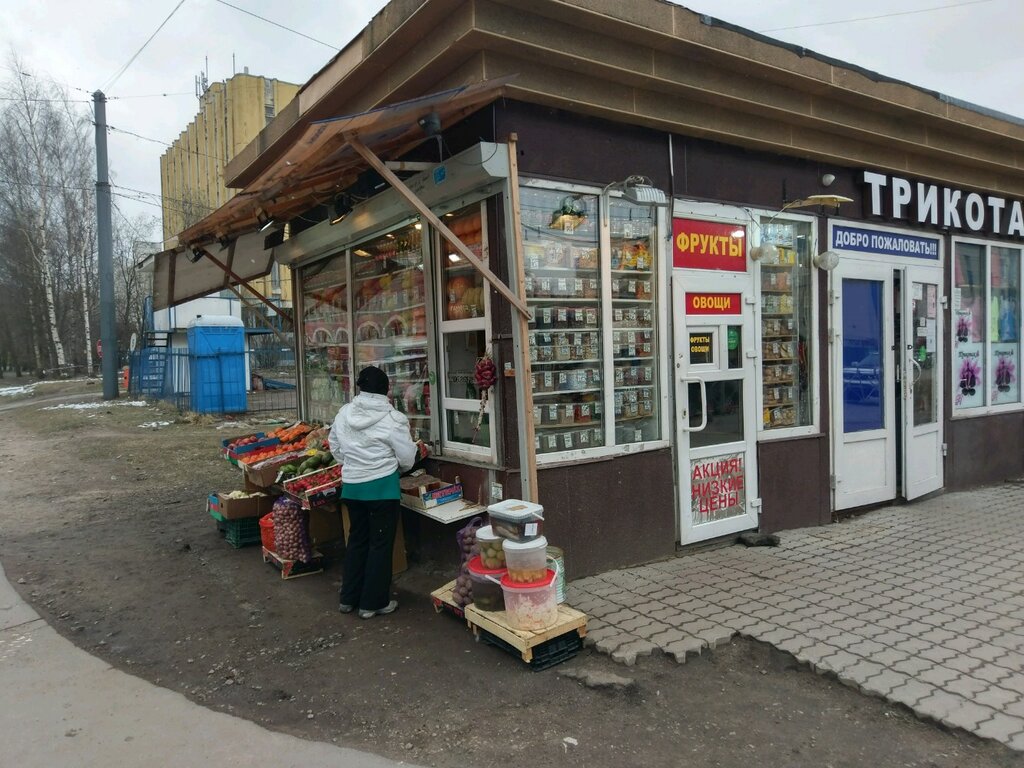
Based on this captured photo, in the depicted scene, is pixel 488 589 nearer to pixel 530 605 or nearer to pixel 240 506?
pixel 530 605

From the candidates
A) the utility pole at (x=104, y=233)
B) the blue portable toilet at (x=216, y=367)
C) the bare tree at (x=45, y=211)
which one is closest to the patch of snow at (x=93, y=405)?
the utility pole at (x=104, y=233)

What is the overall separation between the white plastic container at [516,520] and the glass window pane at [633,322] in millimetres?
1417

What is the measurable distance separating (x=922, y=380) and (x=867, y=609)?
12.9 ft

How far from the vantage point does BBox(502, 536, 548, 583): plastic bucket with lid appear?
3.74 metres

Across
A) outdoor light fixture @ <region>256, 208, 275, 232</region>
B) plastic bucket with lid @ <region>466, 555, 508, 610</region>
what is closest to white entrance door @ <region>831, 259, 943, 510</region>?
plastic bucket with lid @ <region>466, 555, 508, 610</region>

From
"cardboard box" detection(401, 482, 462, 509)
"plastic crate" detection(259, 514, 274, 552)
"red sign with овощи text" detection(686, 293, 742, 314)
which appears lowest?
"plastic crate" detection(259, 514, 274, 552)

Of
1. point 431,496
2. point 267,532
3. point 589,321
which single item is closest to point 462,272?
point 589,321

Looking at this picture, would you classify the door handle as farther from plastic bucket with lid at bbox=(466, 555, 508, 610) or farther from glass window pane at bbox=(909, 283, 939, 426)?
glass window pane at bbox=(909, 283, 939, 426)

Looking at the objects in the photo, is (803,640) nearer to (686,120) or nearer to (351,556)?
(351,556)

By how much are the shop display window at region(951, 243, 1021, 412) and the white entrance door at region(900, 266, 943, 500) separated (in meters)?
0.47

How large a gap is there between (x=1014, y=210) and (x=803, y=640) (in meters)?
7.19

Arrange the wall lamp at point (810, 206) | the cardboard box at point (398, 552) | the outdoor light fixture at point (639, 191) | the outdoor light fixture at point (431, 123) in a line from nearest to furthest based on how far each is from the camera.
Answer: the outdoor light fixture at point (431, 123) → the outdoor light fixture at point (639, 191) → the cardboard box at point (398, 552) → the wall lamp at point (810, 206)

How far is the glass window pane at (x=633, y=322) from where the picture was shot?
5.17m

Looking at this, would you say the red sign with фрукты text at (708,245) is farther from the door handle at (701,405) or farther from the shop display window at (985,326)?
the shop display window at (985,326)
